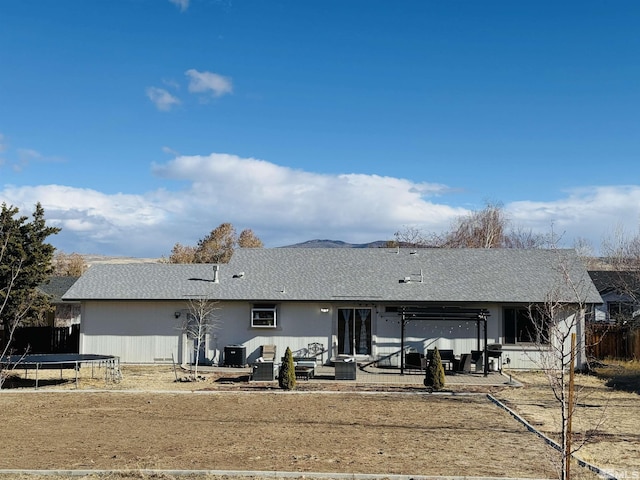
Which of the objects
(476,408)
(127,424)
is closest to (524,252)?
(476,408)

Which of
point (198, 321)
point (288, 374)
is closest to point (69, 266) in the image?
point (198, 321)

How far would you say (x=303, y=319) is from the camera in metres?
25.6

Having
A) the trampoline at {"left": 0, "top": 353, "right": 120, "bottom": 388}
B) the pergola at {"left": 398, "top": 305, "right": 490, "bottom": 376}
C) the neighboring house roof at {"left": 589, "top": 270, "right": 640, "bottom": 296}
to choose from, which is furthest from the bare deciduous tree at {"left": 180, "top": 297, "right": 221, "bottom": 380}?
the neighboring house roof at {"left": 589, "top": 270, "right": 640, "bottom": 296}

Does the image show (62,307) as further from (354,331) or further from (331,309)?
(354,331)

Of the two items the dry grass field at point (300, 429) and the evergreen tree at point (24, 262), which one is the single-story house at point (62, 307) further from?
the dry grass field at point (300, 429)

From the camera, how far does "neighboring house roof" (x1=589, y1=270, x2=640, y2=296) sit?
36.5m

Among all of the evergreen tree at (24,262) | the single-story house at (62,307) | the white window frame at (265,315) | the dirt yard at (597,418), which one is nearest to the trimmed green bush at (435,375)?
the dirt yard at (597,418)

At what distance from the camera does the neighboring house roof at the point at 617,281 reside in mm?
36525

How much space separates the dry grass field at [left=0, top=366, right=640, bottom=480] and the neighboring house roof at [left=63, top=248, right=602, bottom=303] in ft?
19.0

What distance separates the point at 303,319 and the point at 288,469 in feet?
50.7

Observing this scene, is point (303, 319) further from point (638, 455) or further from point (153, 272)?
point (638, 455)

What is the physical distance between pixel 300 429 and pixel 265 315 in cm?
1240

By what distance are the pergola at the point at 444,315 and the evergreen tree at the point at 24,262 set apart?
15.4 m

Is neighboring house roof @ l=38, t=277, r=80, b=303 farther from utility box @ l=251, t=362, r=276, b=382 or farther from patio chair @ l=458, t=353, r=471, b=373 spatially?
patio chair @ l=458, t=353, r=471, b=373
